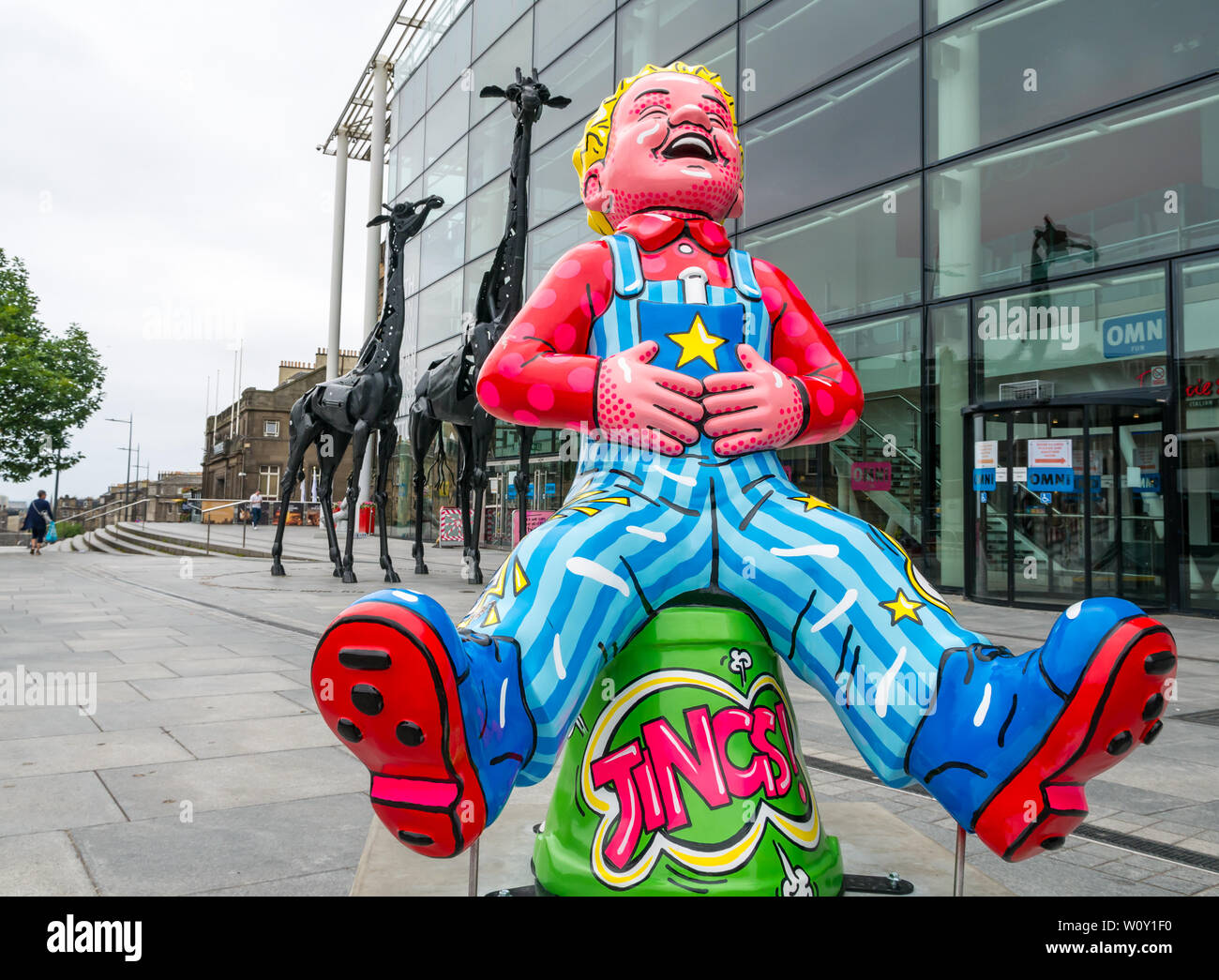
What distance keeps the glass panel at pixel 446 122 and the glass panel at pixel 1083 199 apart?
13114 millimetres

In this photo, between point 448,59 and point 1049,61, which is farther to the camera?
point 448,59

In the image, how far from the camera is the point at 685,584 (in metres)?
1.97

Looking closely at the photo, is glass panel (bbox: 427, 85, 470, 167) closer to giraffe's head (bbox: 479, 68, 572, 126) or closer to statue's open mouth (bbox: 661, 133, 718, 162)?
giraffe's head (bbox: 479, 68, 572, 126)

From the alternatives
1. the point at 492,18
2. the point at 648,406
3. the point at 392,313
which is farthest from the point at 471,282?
the point at 648,406

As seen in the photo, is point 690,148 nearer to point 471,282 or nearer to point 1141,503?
point 1141,503

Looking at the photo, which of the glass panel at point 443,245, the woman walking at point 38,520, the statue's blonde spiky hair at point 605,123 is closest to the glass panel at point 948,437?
the statue's blonde spiky hair at point 605,123

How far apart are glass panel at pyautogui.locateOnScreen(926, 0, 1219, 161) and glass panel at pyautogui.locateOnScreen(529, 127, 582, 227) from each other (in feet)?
23.6

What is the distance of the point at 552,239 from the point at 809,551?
1577cm

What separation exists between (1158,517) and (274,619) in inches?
327

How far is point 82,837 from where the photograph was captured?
2.58 metres

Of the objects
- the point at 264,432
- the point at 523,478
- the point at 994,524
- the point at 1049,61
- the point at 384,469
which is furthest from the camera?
the point at 264,432

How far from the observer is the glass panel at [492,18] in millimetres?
18531

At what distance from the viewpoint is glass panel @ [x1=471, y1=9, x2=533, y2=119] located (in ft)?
59.3
